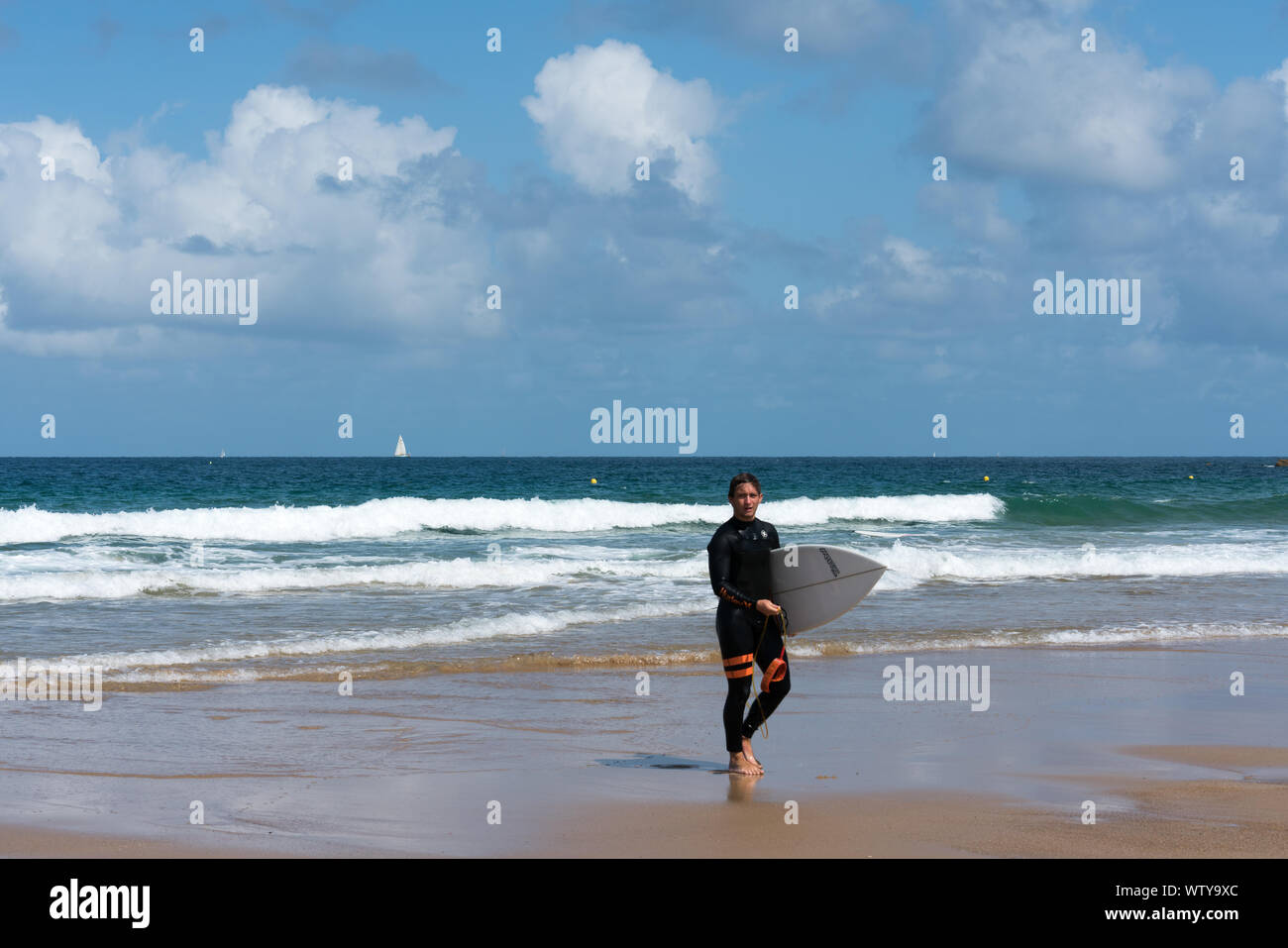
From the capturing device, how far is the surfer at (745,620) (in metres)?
6.54

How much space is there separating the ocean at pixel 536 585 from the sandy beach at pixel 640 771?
151cm

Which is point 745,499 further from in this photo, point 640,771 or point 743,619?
point 640,771

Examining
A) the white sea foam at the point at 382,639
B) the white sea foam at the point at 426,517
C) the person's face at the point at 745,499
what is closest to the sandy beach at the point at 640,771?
the white sea foam at the point at 382,639

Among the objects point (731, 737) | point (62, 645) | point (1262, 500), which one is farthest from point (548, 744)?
point (1262, 500)

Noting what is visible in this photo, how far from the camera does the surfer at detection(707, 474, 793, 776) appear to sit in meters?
6.54

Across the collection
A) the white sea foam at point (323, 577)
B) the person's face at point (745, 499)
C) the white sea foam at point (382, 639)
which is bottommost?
the white sea foam at point (382, 639)

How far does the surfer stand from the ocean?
391 cm

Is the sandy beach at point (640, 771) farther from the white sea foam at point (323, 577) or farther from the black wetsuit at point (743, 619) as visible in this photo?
the white sea foam at point (323, 577)

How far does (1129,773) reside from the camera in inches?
263

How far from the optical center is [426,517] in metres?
32.2

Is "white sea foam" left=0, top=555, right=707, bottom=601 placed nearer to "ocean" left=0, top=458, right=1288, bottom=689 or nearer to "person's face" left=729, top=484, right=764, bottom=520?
"ocean" left=0, top=458, right=1288, bottom=689

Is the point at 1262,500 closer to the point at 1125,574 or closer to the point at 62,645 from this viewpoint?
the point at 1125,574

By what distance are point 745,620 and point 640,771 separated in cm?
116

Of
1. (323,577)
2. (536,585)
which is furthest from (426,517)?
(536,585)
